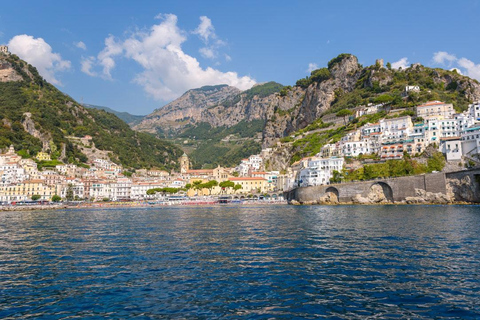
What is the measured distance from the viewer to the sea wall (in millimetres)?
47938

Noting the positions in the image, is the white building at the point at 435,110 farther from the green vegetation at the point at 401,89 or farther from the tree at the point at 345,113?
the tree at the point at 345,113

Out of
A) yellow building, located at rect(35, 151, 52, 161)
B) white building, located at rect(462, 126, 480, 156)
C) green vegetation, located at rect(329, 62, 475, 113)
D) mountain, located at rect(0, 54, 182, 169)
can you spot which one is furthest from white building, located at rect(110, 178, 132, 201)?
white building, located at rect(462, 126, 480, 156)

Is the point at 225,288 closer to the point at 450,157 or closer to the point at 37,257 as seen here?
the point at 37,257

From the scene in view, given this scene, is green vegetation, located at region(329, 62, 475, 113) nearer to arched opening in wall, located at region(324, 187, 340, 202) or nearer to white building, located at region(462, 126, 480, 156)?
white building, located at region(462, 126, 480, 156)

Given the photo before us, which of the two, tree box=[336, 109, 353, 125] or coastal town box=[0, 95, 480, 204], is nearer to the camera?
coastal town box=[0, 95, 480, 204]

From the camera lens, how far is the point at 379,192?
57.2 metres

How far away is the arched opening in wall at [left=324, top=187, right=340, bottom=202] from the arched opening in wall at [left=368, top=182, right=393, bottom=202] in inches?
237

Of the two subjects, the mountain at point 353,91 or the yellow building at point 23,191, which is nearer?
the yellow building at point 23,191

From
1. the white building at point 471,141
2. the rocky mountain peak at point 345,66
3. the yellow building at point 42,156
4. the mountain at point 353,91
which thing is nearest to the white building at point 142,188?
the yellow building at point 42,156

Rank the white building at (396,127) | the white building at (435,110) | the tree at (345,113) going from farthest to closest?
the tree at (345,113)
the white building at (435,110)
the white building at (396,127)

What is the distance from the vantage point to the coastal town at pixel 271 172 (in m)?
65.1

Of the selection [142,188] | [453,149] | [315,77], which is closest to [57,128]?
[142,188]

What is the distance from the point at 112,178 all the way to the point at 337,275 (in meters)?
110

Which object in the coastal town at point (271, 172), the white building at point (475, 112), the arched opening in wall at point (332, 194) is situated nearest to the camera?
the arched opening in wall at point (332, 194)
